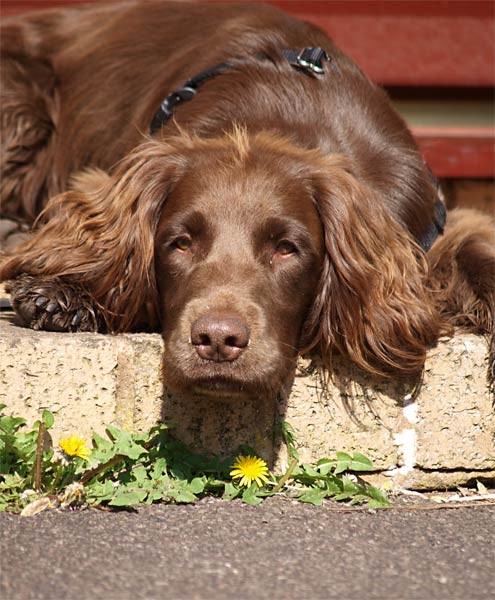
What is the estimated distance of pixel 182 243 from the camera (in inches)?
133

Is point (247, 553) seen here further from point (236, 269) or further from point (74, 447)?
point (236, 269)

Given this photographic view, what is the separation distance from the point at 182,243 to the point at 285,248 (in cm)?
33

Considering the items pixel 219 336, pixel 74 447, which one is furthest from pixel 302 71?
pixel 74 447

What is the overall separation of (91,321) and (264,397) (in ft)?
2.46

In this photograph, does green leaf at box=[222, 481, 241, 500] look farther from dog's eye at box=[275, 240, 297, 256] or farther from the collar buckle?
the collar buckle

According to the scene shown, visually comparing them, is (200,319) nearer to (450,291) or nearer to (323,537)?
(323,537)

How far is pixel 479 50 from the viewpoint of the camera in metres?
5.98

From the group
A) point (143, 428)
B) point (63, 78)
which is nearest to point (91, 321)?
point (143, 428)

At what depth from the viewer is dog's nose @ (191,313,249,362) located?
2.87 m

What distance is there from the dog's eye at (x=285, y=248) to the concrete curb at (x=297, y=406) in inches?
13.4

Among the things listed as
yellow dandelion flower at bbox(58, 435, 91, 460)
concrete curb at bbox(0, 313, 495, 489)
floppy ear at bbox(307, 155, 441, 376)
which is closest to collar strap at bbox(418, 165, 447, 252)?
floppy ear at bbox(307, 155, 441, 376)

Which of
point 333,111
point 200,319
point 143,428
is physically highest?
point 333,111

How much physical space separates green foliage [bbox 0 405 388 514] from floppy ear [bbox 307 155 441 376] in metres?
0.33

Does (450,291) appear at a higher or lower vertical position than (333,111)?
lower
